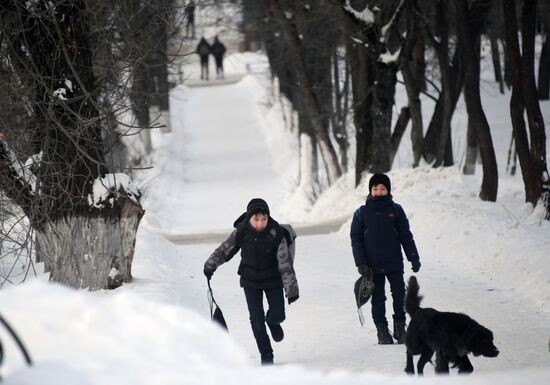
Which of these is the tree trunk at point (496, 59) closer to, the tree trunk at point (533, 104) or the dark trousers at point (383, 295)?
the tree trunk at point (533, 104)

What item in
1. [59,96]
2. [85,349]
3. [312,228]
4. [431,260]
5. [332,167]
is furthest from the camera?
[332,167]

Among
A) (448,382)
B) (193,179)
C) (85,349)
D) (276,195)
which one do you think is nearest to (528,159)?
(448,382)

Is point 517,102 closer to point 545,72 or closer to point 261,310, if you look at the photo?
point 261,310

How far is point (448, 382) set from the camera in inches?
233

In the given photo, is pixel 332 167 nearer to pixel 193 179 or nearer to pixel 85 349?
pixel 193 179

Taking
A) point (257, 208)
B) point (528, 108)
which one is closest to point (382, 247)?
point (257, 208)

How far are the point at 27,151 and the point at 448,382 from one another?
7.33 m

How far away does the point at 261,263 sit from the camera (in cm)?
941

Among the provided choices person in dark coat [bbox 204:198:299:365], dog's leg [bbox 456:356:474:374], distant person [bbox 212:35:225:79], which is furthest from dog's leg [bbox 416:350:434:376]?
distant person [bbox 212:35:225:79]

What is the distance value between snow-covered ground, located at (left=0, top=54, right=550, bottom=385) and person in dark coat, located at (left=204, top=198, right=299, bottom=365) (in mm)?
473

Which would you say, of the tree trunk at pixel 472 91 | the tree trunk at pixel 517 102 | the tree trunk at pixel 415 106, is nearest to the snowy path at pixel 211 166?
the tree trunk at pixel 415 106

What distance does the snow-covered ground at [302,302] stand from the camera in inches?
213

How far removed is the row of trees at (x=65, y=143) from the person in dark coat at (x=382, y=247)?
2.98m

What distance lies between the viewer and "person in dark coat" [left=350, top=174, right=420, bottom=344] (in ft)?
33.2
